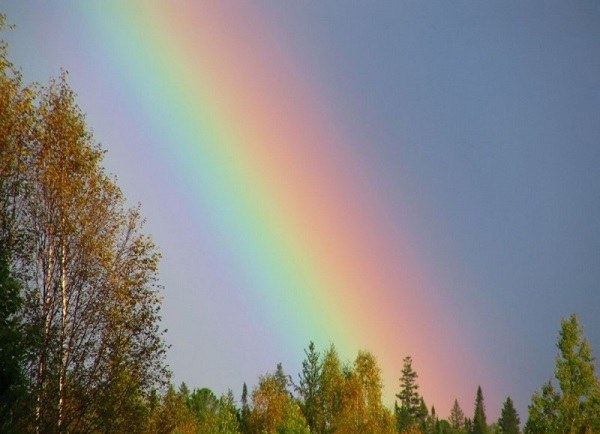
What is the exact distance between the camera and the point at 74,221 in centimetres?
2167

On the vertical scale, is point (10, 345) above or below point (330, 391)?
below

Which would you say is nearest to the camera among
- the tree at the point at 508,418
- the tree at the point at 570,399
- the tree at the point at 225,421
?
the tree at the point at 570,399

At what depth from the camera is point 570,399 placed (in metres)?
39.2

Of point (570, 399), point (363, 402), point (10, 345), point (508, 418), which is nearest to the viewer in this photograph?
point (10, 345)

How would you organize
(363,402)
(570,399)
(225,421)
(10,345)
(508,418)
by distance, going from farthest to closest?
(508,418) < (363,402) < (225,421) < (570,399) < (10,345)

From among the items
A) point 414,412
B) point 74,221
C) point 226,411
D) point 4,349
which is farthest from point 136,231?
point 414,412

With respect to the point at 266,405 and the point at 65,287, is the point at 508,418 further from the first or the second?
the point at 65,287

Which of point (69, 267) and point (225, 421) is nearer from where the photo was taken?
point (69, 267)

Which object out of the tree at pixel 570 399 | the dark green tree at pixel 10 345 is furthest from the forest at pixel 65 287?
the tree at pixel 570 399

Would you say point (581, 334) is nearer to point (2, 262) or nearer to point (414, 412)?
point (2, 262)

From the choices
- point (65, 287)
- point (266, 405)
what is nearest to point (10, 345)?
point (65, 287)

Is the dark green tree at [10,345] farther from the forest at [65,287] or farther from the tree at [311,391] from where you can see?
the tree at [311,391]

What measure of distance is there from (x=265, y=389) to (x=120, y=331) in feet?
156

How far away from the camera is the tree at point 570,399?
126ft
